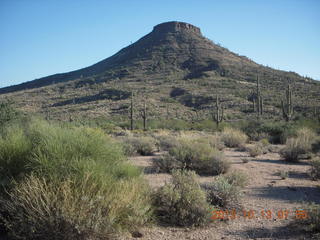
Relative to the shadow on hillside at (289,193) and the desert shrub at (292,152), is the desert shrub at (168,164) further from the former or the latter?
the desert shrub at (292,152)

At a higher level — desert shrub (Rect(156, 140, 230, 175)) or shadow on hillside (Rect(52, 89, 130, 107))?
shadow on hillside (Rect(52, 89, 130, 107))

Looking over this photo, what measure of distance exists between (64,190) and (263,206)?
180 inches

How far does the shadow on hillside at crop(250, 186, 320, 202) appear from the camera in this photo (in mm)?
6475

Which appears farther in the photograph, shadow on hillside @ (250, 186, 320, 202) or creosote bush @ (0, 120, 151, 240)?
shadow on hillside @ (250, 186, 320, 202)

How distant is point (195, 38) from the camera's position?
93.8 metres

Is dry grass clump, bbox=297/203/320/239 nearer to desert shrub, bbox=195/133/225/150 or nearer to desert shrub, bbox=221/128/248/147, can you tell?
desert shrub, bbox=195/133/225/150

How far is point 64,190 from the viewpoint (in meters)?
3.44

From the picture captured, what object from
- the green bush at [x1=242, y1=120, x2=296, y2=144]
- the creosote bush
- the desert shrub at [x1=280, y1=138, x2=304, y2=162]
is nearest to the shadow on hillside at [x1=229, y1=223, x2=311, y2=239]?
the creosote bush

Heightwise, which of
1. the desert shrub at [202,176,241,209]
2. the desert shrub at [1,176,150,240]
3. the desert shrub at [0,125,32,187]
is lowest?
the desert shrub at [202,176,241,209]

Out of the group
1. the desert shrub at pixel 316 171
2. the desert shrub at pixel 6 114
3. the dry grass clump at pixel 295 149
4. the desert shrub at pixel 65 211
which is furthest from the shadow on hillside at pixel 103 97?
the desert shrub at pixel 65 211

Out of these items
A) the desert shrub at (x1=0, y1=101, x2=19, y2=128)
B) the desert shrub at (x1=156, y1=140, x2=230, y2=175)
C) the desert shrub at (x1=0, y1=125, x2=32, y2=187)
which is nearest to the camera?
the desert shrub at (x1=0, y1=125, x2=32, y2=187)

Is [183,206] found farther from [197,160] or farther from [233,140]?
[233,140]

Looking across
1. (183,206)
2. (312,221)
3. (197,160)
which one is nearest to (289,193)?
(312,221)

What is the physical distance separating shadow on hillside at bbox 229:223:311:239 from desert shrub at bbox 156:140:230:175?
4331 millimetres
